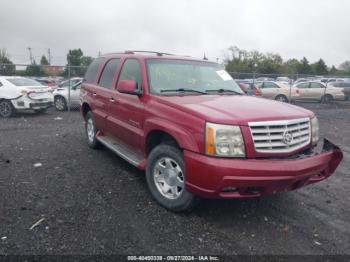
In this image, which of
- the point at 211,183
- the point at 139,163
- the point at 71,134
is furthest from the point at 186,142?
the point at 71,134

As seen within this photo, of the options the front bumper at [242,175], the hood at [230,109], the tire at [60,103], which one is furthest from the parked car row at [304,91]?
the front bumper at [242,175]

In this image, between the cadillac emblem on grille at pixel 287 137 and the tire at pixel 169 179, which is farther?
the tire at pixel 169 179

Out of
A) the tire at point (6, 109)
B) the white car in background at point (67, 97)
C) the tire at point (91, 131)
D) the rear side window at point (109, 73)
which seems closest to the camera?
the rear side window at point (109, 73)

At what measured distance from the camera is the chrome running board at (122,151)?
428cm

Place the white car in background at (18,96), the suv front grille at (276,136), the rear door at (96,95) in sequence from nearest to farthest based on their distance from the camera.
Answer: the suv front grille at (276,136) → the rear door at (96,95) → the white car in background at (18,96)

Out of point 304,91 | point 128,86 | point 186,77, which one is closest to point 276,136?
point 186,77

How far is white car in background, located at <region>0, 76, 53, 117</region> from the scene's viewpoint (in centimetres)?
1112

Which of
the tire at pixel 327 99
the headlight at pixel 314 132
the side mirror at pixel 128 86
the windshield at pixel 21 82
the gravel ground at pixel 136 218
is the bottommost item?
the gravel ground at pixel 136 218

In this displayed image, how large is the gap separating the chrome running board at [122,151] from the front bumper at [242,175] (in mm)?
1234

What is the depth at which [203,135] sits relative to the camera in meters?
3.08

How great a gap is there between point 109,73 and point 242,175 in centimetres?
338

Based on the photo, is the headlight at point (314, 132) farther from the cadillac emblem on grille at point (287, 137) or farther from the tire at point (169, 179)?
the tire at point (169, 179)

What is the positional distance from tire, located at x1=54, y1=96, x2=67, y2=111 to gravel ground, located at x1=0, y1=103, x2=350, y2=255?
8607 millimetres

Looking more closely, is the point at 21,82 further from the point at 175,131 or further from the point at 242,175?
the point at 242,175
